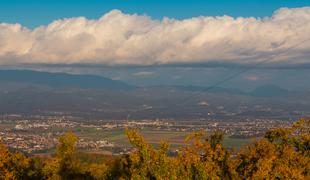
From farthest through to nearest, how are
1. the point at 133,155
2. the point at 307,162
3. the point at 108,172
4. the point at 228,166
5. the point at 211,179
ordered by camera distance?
the point at 108,172 < the point at 307,162 < the point at 228,166 < the point at 133,155 < the point at 211,179

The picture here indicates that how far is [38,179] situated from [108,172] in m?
8.37

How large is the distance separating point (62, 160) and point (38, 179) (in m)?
3.25

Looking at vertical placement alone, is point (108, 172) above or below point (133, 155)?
below

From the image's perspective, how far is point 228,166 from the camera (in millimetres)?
41781

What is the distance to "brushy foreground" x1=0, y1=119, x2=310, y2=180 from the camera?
1160 inches

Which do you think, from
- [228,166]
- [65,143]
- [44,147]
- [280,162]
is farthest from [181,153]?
[44,147]

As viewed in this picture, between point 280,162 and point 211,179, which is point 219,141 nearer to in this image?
point 280,162

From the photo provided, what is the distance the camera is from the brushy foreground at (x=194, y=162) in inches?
1160

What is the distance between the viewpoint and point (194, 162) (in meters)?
29.5

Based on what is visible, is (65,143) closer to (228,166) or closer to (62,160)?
(62,160)

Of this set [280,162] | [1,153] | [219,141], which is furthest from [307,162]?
[1,153]

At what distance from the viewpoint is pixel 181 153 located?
1336 inches

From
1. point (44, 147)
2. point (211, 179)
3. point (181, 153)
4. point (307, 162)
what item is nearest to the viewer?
point (211, 179)

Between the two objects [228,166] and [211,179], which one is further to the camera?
[228,166]
